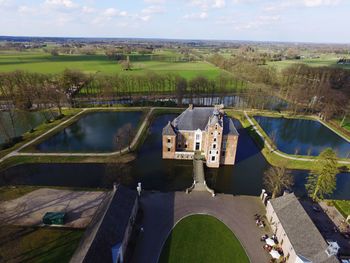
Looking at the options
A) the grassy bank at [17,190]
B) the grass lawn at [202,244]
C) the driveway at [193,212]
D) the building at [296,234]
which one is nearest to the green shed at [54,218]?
the grassy bank at [17,190]

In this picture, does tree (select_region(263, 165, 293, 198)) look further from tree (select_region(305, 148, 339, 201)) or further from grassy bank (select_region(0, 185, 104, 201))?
grassy bank (select_region(0, 185, 104, 201))

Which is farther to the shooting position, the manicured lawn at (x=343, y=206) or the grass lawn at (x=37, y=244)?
the manicured lawn at (x=343, y=206)

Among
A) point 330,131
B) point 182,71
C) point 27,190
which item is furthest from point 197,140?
point 182,71

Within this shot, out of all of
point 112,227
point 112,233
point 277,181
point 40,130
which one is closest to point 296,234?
point 277,181

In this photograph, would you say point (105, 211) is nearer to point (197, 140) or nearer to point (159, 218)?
point (159, 218)

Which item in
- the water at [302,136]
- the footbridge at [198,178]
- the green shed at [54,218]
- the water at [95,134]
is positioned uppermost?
the green shed at [54,218]

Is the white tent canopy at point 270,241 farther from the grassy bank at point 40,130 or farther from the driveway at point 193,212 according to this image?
the grassy bank at point 40,130
